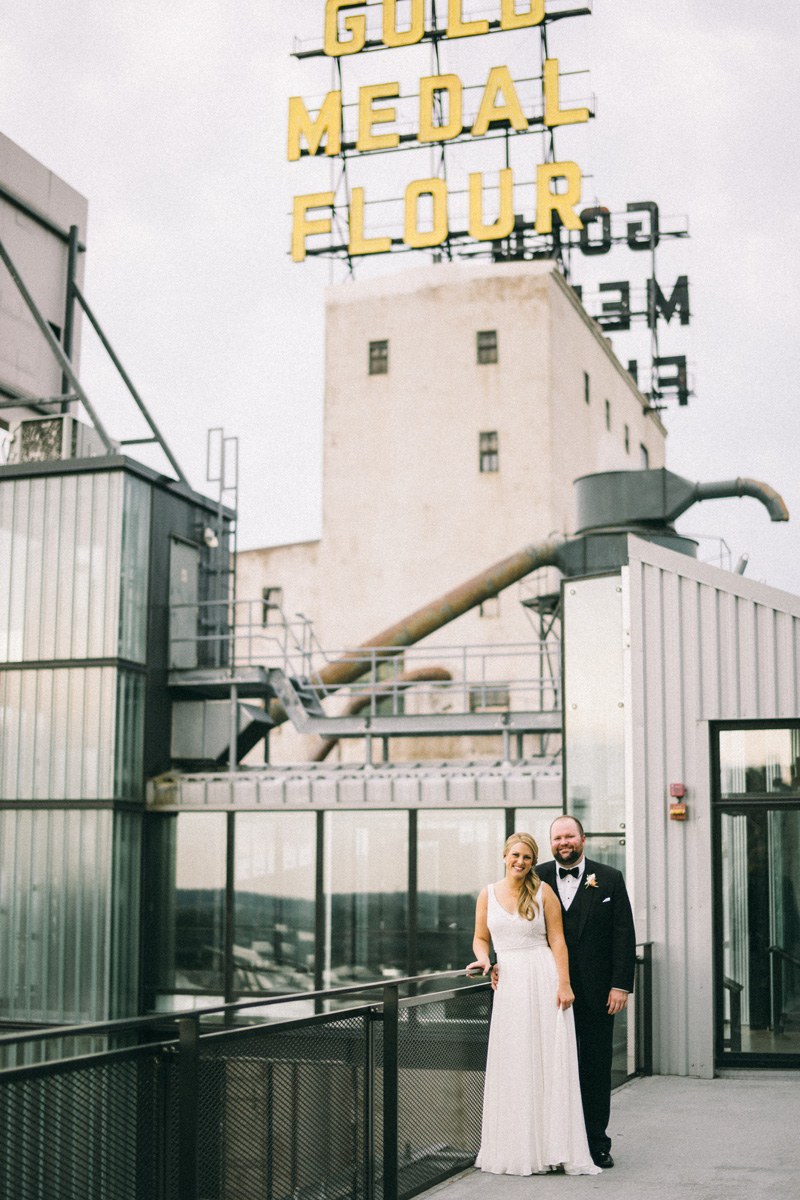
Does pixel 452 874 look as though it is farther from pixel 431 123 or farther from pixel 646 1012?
pixel 431 123

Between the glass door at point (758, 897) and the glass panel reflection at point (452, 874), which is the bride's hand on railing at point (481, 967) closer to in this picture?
the glass door at point (758, 897)

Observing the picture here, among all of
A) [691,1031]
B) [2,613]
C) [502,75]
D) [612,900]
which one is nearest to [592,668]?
[691,1031]

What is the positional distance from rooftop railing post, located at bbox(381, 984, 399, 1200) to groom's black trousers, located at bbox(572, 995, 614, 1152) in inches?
41.9

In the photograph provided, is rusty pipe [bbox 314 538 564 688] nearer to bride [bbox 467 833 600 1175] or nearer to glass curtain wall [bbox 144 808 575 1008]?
glass curtain wall [bbox 144 808 575 1008]

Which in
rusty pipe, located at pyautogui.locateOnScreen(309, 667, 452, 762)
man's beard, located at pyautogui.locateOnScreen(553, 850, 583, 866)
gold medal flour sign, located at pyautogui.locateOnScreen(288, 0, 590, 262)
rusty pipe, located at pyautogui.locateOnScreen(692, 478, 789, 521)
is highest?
gold medal flour sign, located at pyautogui.locateOnScreen(288, 0, 590, 262)

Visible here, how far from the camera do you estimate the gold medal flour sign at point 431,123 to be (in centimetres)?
3812

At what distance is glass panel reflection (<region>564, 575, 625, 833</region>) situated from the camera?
1302cm

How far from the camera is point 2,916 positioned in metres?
20.2

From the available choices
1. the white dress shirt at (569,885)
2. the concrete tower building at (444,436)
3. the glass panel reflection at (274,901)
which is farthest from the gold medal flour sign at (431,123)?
the white dress shirt at (569,885)

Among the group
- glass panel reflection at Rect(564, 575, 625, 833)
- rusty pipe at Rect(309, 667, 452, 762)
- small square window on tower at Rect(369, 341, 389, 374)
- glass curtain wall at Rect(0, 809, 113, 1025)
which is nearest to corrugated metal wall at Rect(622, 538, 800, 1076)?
glass panel reflection at Rect(564, 575, 625, 833)

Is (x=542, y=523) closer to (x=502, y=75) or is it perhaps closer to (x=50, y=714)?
(x=502, y=75)

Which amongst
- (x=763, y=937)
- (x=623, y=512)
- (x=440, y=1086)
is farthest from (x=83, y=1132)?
(x=623, y=512)

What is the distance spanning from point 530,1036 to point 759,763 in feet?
17.0

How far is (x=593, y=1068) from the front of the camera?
25.8 feet
